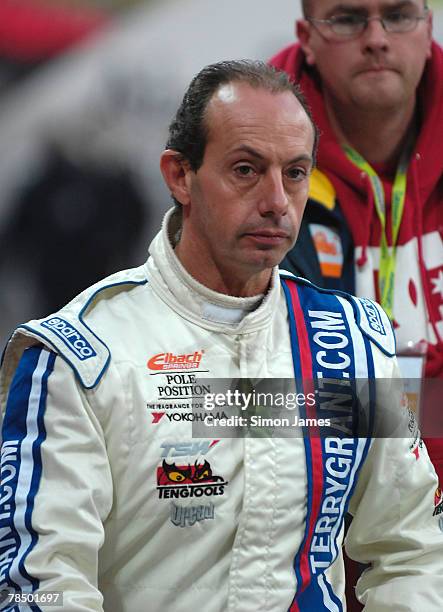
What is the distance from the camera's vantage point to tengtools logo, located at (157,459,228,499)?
1406 millimetres


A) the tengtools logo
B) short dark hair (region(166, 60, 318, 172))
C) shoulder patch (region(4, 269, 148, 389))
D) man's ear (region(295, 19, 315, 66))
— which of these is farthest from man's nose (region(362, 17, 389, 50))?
the tengtools logo

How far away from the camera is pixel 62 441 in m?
1.35

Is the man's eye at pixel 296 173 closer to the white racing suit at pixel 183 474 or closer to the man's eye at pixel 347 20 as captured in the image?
the white racing suit at pixel 183 474

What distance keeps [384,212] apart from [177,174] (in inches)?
26.8

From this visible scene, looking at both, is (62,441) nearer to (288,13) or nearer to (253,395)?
(253,395)

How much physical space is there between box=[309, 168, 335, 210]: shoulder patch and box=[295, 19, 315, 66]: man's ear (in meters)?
0.22

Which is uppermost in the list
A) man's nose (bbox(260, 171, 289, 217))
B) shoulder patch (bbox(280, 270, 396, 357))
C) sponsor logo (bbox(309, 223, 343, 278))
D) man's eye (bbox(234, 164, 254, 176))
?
sponsor logo (bbox(309, 223, 343, 278))

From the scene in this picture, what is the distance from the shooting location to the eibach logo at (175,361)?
1442 mm

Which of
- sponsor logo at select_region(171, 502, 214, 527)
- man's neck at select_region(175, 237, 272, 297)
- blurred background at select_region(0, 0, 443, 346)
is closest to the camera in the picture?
sponsor logo at select_region(171, 502, 214, 527)

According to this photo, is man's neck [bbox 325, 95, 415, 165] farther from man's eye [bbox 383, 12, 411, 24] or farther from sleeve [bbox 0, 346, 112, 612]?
sleeve [bbox 0, 346, 112, 612]

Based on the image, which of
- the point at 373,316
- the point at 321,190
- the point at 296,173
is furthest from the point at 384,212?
the point at 296,173

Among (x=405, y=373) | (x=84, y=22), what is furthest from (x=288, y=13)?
(x=405, y=373)

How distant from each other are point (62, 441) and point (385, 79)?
1058 millimetres

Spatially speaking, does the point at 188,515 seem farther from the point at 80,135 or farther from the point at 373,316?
the point at 80,135
